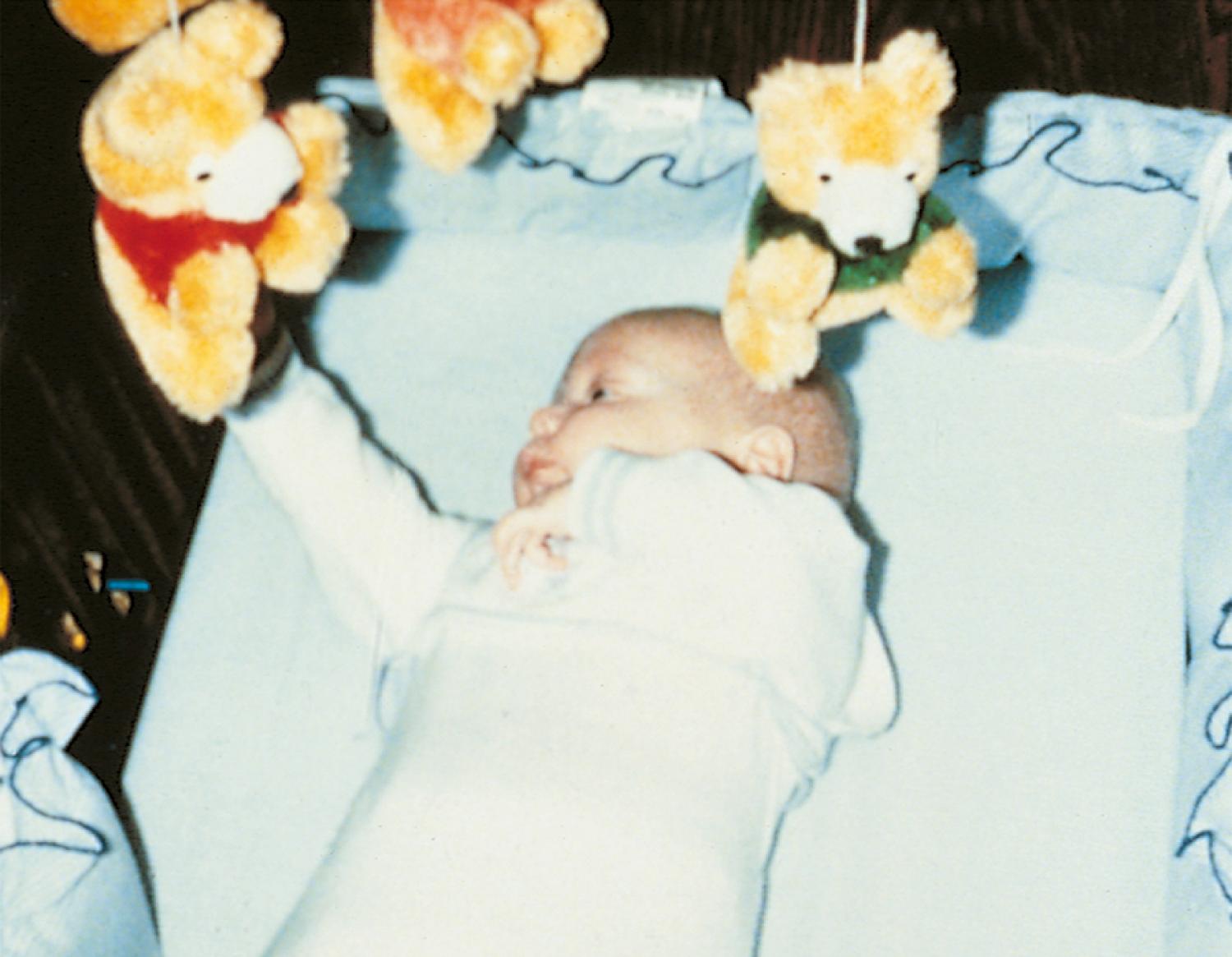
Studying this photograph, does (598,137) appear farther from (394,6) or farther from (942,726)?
(942,726)

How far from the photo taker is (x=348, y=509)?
99 centimetres

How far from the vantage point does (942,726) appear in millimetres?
1014

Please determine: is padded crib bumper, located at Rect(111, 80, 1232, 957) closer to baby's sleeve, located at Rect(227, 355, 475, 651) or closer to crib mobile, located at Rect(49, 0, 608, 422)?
baby's sleeve, located at Rect(227, 355, 475, 651)

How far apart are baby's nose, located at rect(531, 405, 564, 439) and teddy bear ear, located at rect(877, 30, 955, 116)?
1.44 ft

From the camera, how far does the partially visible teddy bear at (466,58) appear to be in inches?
23.4

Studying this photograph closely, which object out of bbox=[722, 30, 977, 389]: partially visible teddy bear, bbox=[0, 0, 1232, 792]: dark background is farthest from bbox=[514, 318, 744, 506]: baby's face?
bbox=[0, 0, 1232, 792]: dark background

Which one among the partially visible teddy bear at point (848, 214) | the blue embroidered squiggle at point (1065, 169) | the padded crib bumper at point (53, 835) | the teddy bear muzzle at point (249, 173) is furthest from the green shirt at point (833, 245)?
the padded crib bumper at point (53, 835)

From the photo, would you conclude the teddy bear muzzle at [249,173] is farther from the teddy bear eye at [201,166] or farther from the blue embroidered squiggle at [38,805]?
the blue embroidered squiggle at [38,805]

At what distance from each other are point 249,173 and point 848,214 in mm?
282

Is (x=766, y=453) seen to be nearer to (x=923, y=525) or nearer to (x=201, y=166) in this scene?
(x=923, y=525)

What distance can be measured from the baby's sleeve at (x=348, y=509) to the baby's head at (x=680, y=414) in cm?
10

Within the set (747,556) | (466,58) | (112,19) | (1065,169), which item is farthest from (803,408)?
(112,19)

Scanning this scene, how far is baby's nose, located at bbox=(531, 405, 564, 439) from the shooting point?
0.97 metres

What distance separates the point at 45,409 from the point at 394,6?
0.55 m
